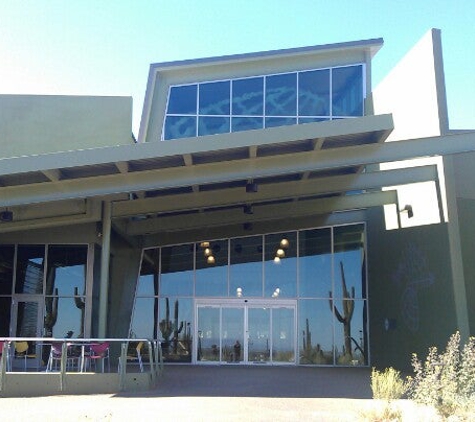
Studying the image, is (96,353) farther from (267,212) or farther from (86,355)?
(267,212)

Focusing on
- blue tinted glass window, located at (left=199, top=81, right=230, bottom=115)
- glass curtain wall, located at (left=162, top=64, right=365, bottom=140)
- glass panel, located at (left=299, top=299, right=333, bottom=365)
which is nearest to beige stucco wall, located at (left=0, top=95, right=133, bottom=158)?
glass curtain wall, located at (left=162, top=64, right=365, bottom=140)

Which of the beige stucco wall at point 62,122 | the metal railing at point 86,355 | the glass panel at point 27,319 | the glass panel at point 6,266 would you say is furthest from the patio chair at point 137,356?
the beige stucco wall at point 62,122

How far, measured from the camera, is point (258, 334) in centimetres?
2052

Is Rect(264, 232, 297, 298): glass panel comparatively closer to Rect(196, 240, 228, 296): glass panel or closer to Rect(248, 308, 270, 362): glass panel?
Rect(248, 308, 270, 362): glass panel

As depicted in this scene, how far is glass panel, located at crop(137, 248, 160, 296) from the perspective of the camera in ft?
67.2

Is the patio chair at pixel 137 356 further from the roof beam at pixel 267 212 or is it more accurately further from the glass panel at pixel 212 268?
the glass panel at pixel 212 268

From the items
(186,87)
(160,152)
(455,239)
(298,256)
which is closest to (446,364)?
(160,152)

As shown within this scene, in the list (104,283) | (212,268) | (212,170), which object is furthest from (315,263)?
(212,170)

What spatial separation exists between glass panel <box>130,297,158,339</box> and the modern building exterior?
0.21ft

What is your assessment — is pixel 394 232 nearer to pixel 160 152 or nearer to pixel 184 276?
pixel 184 276

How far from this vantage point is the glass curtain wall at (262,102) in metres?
20.5

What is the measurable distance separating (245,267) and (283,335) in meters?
2.48

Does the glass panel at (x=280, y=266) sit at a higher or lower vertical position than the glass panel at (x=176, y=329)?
higher

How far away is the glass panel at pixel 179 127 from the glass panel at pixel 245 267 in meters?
3.76
